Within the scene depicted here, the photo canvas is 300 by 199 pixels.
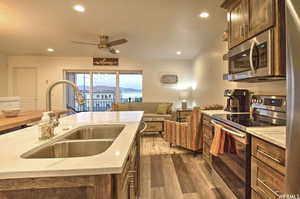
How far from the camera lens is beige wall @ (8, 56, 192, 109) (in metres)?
6.18

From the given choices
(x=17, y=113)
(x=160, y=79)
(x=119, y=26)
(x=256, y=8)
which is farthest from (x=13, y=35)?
(x=256, y=8)

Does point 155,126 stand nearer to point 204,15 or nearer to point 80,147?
point 204,15

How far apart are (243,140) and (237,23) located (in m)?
1.47

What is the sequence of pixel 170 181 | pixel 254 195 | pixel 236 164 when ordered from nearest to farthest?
1. pixel 254 195
2. pixel 236 164
3. pixel 170 181

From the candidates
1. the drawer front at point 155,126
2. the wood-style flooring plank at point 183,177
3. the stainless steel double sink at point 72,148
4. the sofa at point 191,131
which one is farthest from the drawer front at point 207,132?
the drawer front at point 155,126

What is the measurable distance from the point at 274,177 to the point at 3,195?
1478 mm

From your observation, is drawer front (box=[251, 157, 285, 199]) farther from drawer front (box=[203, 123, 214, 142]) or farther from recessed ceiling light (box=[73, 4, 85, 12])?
recessed ceiling light (box=[73, 4, 85, 12])

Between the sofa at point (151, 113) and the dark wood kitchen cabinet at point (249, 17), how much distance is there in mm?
3262

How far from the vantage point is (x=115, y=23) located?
3.28m

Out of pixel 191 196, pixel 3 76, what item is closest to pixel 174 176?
pixel 191 196

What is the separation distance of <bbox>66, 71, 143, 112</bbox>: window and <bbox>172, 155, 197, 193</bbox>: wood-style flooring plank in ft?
12.5

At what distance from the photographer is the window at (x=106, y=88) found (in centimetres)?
657

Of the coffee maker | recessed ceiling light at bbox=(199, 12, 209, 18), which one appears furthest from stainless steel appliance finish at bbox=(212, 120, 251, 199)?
recessed ceiling light at bbox=(199, 12, 209, 18)

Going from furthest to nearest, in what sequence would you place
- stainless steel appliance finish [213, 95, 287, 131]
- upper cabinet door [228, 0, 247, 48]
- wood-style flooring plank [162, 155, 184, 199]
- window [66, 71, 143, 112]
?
window [66, 71, 143, 112], wood-style flooring plank [162, 155, 184, 199], upper cabinet door [228, 0, 247, 48], stainless steel appliance finish [213, 95, 287, 131]
